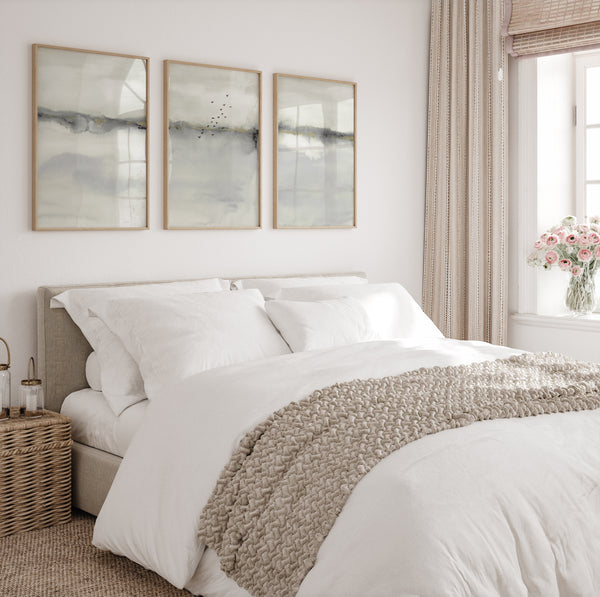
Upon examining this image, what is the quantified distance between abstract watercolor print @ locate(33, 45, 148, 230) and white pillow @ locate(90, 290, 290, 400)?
0.53 metres

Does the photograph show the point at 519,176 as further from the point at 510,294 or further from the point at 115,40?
the point at 115,40

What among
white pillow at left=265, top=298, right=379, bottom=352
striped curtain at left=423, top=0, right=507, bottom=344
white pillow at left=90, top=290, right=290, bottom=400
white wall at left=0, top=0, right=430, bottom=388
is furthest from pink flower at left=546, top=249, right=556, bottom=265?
white pillow at left=90, top=290, right=290, bottom=400

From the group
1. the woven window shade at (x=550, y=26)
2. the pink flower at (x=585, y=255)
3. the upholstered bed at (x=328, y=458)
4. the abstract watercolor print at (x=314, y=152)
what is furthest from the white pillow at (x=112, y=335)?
the woven window shade at (x=550, y=26)

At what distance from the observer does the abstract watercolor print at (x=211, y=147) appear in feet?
12.5

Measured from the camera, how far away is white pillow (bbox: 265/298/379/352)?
3.40 m

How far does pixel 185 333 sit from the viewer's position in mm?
3123

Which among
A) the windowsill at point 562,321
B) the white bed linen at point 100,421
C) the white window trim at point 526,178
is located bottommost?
the white bed linen at point 100,421

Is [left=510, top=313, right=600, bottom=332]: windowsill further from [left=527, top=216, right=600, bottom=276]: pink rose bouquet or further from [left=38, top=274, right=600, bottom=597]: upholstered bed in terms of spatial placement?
[left=38, top=274, right=600, bottom=597]: upholstered bed

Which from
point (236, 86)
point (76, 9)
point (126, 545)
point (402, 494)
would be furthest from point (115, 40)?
point (402, 494)

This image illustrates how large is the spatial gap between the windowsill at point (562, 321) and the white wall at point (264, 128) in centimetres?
63

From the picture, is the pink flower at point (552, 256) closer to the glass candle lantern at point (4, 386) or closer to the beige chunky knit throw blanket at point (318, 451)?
the beige chunky knit throw blanket at point (318, 451)

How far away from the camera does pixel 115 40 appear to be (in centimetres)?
363

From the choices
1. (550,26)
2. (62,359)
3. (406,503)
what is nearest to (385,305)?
(62,359)

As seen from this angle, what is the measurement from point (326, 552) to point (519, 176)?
318 centimetres
